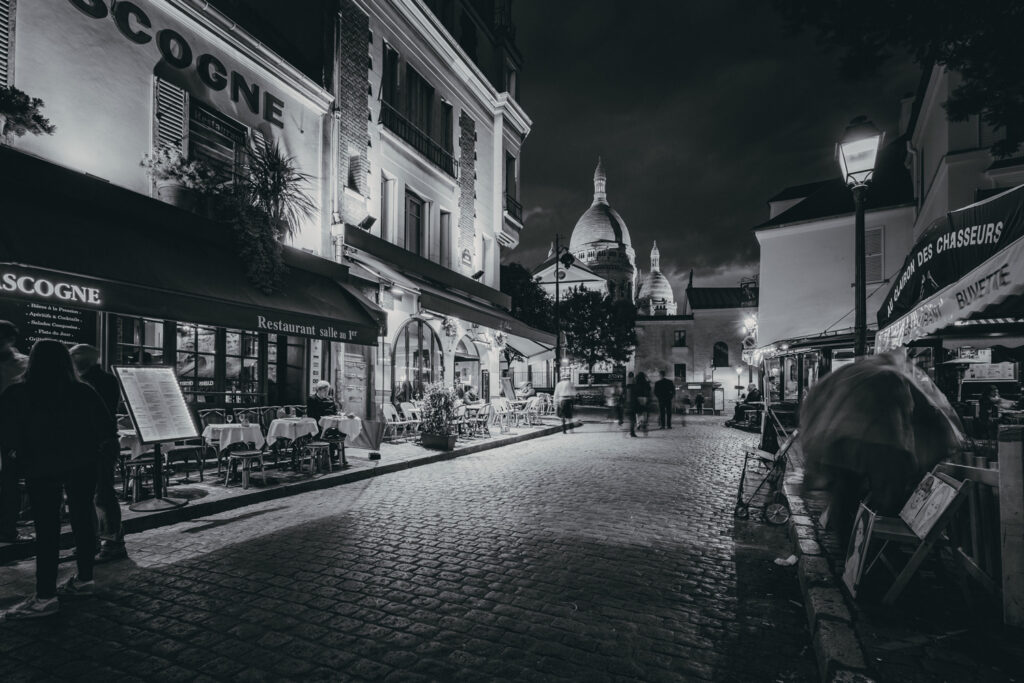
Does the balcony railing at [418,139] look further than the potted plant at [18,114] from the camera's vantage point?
Yes

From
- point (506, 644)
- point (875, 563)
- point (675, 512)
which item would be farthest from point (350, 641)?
point (675, 512)

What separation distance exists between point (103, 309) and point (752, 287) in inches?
1709

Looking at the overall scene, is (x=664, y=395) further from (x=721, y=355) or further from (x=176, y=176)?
(x=721, y=355)

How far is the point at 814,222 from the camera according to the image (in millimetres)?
21641

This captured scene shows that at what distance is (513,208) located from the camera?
858 inches

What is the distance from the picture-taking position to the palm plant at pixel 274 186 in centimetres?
1016

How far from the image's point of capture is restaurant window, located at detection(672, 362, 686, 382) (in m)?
55.3

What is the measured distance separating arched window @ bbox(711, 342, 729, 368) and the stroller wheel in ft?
166

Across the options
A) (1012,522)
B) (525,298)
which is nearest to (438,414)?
(1012,522)

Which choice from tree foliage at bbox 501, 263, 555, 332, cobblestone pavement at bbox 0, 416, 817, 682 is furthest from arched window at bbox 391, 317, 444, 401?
tree foliage at bbox 501, 263, 555, 332

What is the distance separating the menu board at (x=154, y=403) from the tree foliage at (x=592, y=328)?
139 ft

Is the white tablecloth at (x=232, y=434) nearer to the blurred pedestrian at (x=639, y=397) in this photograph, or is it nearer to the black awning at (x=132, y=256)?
the black awning at (x=132, y=256)

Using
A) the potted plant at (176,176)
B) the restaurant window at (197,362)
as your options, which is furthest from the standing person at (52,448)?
the potted plant at (176,176)

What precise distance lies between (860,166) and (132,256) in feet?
30.9
